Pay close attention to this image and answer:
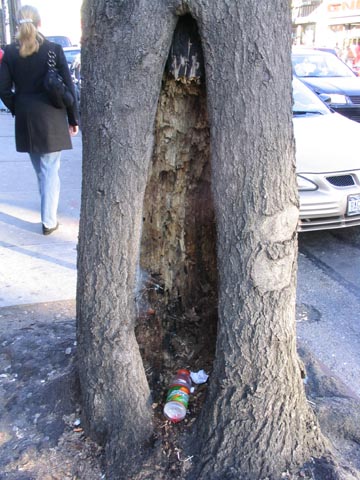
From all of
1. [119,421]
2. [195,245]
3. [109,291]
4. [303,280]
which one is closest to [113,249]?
[109,291]

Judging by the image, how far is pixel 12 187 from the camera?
7668mm

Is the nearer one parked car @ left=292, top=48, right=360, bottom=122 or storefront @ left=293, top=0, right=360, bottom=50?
parked car @ left=292, top=48, right=360, bottom=122

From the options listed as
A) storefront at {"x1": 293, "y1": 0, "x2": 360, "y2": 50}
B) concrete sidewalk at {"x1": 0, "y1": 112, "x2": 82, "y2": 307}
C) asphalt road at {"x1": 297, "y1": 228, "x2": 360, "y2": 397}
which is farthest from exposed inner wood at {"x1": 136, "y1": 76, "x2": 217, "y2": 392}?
storefront at {"x1": 293, "y1": 0, "x2": 360, "y2": 50}

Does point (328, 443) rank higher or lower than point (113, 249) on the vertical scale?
lower

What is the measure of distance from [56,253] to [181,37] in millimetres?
3515

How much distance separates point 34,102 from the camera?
532 centimetres

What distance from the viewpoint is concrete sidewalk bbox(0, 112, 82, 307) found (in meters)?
4.67

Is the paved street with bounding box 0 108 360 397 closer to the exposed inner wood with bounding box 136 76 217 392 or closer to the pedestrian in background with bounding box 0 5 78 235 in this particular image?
the pedestrian in background with bounding box 0 5 78 235

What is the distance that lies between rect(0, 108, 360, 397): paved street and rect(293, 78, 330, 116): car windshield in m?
1.63

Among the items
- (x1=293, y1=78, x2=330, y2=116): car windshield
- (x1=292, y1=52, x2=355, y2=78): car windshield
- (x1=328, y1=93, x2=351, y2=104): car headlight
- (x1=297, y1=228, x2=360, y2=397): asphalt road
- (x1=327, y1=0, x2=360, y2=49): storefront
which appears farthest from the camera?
(x1=327, y1=0, x2=360, y2=49): storefront

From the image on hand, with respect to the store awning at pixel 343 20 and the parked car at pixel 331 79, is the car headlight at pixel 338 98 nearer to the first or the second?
the parked car at pixel 331 79

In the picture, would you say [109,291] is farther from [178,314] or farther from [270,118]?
[270,118]

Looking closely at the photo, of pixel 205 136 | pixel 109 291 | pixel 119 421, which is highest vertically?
pixel 205 136

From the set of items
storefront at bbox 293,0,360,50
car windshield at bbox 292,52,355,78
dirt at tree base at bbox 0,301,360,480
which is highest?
storefront at bbox 293,0,360,50
